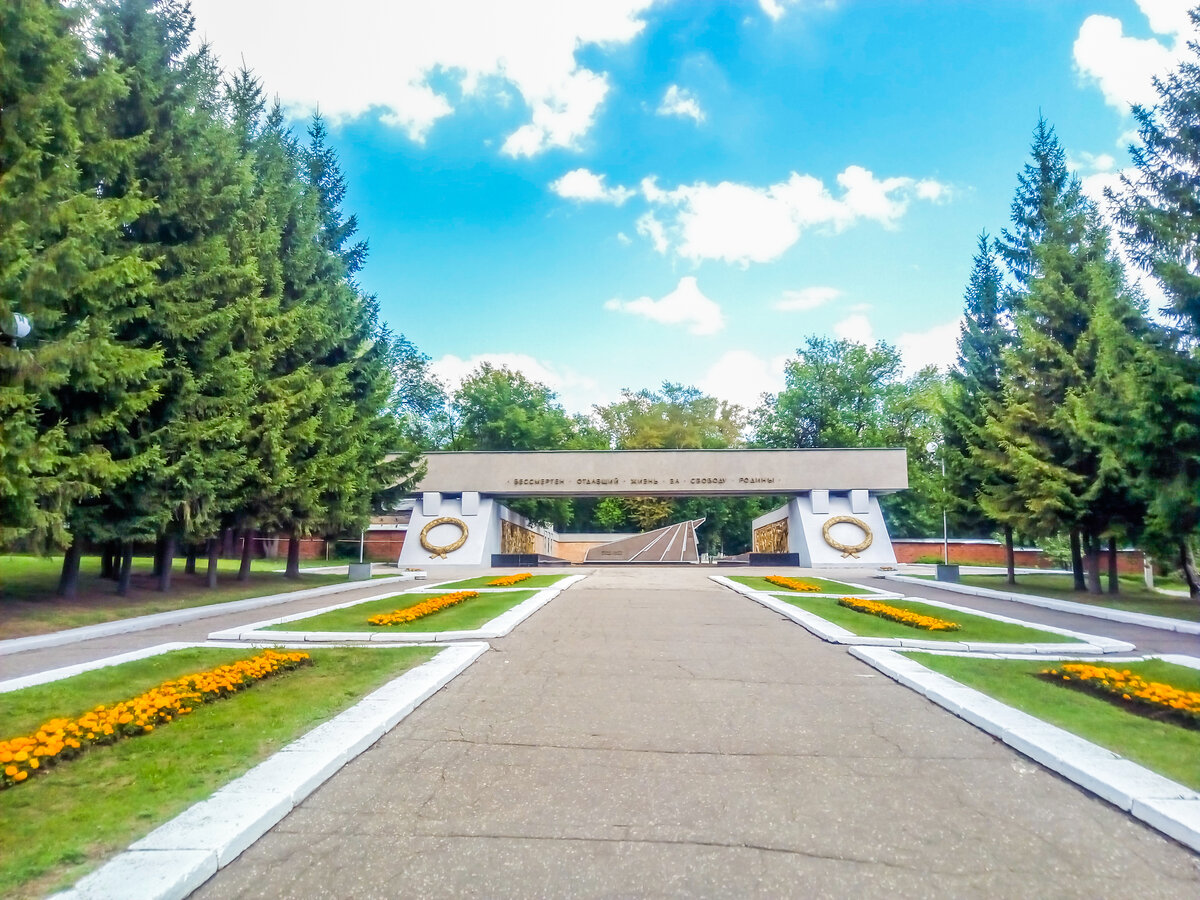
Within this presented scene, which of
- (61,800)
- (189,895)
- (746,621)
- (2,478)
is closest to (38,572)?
(2,478)

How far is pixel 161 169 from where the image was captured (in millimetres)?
16750

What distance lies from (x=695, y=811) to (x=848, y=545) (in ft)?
119

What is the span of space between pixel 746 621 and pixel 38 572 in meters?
18.9

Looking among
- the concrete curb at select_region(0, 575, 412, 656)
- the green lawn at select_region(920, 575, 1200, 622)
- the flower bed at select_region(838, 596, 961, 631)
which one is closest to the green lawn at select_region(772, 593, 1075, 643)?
the flower bed at select_region(838, 596, 961, 631)

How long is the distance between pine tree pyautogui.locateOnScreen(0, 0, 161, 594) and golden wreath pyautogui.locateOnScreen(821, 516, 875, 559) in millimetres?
31583

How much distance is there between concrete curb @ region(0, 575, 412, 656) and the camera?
1100 cm

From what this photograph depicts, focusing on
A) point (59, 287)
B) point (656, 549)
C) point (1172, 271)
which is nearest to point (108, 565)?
point (59, 287)

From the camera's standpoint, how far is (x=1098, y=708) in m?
7.10

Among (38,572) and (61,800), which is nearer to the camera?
(61,800)

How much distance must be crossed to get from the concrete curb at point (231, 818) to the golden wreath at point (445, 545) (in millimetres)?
32835

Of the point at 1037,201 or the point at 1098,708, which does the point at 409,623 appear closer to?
the point at 1098,708

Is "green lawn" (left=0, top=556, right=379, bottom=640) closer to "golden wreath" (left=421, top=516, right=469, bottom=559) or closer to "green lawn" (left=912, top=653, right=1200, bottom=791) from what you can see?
"green lawn" (left=912, top=653, right=1200, bottom=791)

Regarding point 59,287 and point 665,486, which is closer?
point 59,287

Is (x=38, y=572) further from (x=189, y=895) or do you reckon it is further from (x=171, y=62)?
(x=189, y=895)
